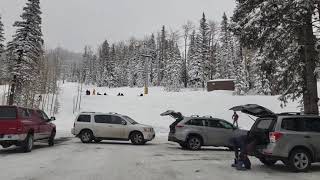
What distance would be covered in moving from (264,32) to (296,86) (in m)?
4.93

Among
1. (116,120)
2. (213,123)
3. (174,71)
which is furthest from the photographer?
(174,71)

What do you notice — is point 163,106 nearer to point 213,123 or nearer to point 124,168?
point 213,123

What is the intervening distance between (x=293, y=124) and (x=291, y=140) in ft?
1.78

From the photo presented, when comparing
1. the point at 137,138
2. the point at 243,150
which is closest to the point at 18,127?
the point at 137,138

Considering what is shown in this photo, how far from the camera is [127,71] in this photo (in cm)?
12794

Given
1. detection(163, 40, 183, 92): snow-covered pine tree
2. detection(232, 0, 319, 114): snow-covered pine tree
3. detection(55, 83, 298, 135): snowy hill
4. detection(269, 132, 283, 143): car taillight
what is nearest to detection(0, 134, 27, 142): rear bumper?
detection(269, 132, 283, 143): car taillight

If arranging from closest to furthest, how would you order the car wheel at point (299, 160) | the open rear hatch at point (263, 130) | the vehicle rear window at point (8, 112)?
the car wheel at point (299, 160), the open rear hatch at point (263, 130), the vehicle rear window at point (8, 112)

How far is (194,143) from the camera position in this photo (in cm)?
1998

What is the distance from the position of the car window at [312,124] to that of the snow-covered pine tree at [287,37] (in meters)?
6.02

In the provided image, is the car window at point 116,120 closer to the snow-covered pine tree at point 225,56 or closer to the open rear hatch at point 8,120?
the open rear hatch at point 8,120

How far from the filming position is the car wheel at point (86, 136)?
22.7 metres

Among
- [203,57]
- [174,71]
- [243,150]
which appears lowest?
[243,150]

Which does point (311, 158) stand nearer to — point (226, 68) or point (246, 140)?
point (246, 140)

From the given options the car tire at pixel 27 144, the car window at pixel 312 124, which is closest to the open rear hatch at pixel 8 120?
the car tire at pixel 27 144
